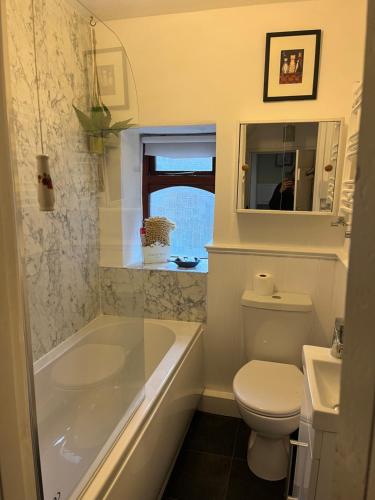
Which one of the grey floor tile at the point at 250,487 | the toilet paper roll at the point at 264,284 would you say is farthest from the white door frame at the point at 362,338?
the toilet paper roll at the point at 264,284

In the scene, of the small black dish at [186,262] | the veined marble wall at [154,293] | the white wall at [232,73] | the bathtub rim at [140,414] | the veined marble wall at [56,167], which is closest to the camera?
the bathtub rim at [140,414]

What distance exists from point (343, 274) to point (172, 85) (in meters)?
1.51

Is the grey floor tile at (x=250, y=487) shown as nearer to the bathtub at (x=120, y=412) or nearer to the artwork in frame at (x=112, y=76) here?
the bathtub at (x=120, y=412)

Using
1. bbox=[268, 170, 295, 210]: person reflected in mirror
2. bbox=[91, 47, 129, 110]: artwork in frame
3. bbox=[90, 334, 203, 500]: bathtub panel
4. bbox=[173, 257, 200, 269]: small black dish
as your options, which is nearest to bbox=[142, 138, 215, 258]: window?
bbox=[173, 257, 200, 269]: small black dish

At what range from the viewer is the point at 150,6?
200 cm

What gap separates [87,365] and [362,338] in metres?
1.95

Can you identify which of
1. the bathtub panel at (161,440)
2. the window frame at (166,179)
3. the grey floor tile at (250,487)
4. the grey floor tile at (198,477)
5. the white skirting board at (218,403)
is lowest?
the grey floor tile at (250,487)

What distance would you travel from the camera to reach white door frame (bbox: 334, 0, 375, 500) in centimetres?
40

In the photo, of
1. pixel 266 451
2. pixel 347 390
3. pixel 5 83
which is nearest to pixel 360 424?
pixel 347 390

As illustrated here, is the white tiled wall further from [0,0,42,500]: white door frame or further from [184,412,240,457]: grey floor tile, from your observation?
[0,0,42,500]: white door frame

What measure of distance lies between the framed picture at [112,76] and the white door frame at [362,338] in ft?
6.50

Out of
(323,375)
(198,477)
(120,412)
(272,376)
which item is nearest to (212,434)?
(198,477)

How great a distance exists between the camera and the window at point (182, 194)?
267 centimetres

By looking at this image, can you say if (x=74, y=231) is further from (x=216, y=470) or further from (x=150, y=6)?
(x=216, y=470)
